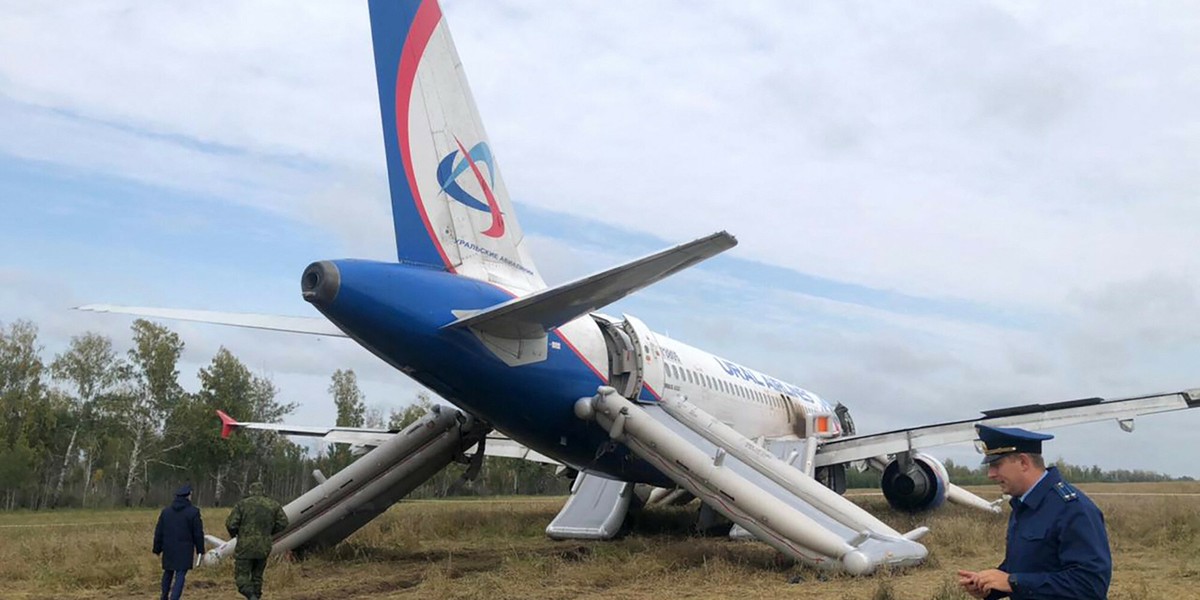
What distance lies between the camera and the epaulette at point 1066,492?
12.0 ft

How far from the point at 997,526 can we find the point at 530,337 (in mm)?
9310

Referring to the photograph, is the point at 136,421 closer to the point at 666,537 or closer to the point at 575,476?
the point at 575,476

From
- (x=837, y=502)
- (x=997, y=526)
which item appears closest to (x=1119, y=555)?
(x=997, y=526)

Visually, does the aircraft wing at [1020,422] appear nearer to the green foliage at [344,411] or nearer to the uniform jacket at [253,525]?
the uniform jacket at [253,525]

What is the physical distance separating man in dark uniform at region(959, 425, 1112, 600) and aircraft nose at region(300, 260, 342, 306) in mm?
6651

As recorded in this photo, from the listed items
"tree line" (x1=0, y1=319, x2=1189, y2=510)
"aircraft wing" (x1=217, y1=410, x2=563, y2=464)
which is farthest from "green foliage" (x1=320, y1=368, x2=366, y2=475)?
"aircraft wing" (x1=217, y1=410, x2=563, y2=464)

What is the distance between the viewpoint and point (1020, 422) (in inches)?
609

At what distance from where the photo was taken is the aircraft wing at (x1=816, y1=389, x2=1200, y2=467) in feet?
46.2

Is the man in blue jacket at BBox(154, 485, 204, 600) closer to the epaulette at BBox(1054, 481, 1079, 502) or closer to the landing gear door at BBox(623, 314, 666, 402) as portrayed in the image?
the landing gear door at BBox(623, 314, 666, 402)

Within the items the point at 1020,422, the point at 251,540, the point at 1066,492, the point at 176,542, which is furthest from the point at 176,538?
the point at 1020,422

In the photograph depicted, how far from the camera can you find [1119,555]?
1279cm

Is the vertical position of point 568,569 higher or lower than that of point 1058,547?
lower

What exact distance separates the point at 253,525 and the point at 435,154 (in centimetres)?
467

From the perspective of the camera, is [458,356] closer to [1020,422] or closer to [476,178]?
[476,178]
